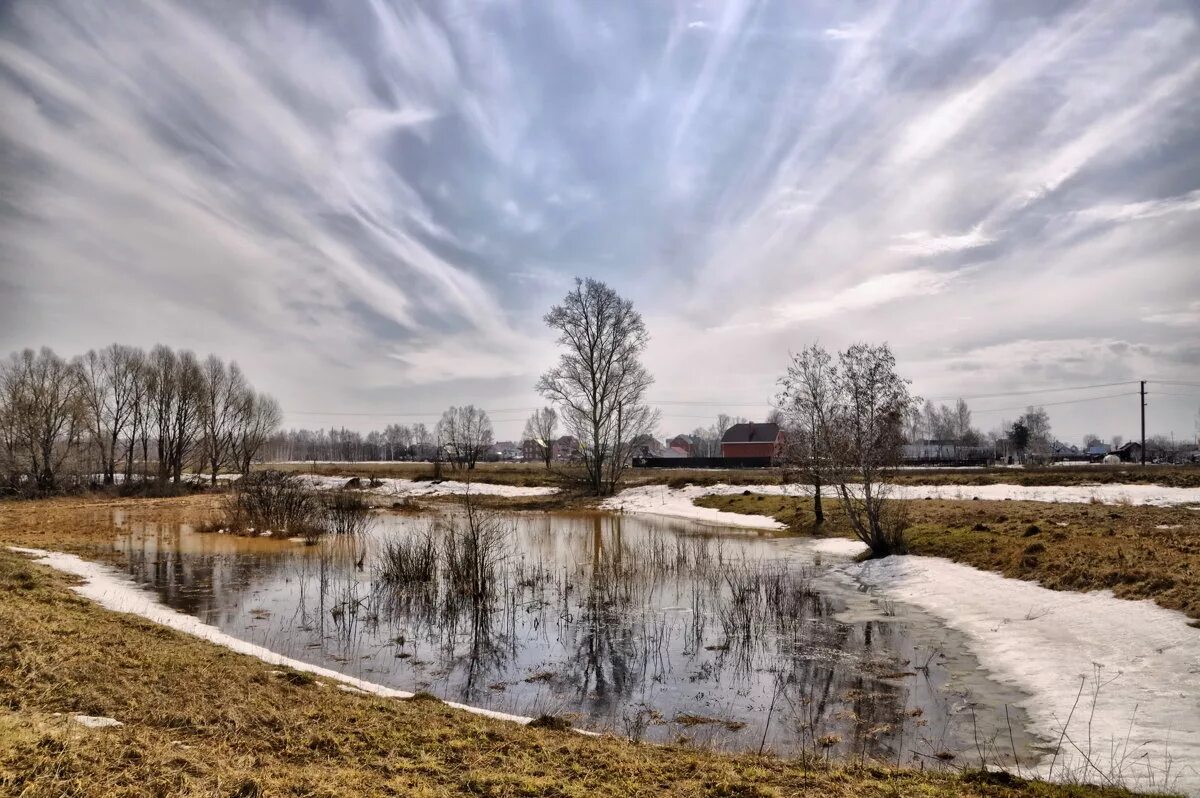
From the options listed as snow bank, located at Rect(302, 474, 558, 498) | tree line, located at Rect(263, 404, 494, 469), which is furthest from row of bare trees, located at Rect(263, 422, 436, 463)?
snow bank, located at Rect(302, 474, 558, 498)

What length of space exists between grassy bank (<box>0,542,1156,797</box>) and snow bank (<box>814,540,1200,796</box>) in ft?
3.49

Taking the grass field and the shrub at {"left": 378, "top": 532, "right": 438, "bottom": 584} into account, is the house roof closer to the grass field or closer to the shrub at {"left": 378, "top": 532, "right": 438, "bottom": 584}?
the grass field

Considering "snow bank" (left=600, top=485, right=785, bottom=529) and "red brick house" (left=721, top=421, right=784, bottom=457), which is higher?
"red brick house" (left=721, top=421, right=784, bottom=457)

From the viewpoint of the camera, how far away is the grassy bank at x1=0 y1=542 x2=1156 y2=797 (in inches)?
162

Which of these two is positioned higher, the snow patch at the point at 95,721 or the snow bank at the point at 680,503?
the snow patch at the point at 95,721

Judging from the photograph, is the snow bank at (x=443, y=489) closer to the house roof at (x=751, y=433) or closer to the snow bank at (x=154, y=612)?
the snow bank at (x=154, y=612)

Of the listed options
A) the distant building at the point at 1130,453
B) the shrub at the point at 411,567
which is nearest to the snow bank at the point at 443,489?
the shrub at the point at 411,567

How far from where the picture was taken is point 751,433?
76438 millimetres

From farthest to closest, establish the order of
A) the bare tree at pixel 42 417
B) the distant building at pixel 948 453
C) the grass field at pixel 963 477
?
the distant building at pixel 948 453 → the bare tree at pixel 42 417 → the grass field at pixel 963 477

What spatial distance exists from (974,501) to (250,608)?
23.4 m

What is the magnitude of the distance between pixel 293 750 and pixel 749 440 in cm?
7397

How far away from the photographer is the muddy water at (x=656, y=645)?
268 inches

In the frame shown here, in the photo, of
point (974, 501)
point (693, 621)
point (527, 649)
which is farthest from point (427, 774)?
point (974, 501)

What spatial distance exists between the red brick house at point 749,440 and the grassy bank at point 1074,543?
5029 centimetres
